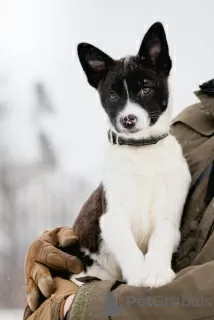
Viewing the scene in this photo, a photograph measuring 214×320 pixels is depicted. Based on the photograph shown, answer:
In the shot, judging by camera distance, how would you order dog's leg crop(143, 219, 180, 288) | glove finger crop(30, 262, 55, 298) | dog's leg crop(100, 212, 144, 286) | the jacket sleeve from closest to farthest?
the jacket sleeve
dog's leg crop(143, 219, 180, 288)
dog's leg crop(100, 212, 144, 286)
glove finger crop(30, 262, 55, 298)

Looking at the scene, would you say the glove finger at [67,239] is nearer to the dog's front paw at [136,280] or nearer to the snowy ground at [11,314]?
the dog's front paw at [136,280]

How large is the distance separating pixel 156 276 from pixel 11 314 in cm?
266

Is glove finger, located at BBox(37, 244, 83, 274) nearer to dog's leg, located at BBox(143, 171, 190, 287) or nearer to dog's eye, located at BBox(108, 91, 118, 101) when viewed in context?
dog's leg, located at BBox(143, 171, 190, 287)

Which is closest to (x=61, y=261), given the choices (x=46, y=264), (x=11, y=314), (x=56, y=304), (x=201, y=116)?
(x=46, y=264)

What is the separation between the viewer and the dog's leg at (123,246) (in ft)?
4.71

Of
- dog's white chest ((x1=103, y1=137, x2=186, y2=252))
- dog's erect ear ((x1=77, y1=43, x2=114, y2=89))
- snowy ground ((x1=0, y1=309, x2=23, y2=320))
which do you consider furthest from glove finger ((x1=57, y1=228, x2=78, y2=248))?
snowy ground ((x1=0, y1=309, x2=23, y2=320))

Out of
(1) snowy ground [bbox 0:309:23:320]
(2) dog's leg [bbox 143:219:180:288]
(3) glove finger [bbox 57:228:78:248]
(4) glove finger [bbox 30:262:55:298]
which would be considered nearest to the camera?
(2) dog's leg [bbox 143:219:180:288]

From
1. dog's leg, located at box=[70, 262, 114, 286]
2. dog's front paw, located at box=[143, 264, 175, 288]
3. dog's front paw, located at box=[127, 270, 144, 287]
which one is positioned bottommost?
dog's leg, located at box=[70, 262, 114, 286]

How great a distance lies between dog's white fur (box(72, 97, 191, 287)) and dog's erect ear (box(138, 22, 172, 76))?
175 millimetres

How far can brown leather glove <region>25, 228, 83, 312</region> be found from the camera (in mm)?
1677

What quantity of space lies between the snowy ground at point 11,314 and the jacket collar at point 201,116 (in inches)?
84.2

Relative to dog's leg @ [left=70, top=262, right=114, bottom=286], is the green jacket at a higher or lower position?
higher

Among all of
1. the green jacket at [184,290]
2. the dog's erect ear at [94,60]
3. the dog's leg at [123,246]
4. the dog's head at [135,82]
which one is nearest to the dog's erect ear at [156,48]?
the dog's head at [135,82]

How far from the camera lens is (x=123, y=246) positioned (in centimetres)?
149
